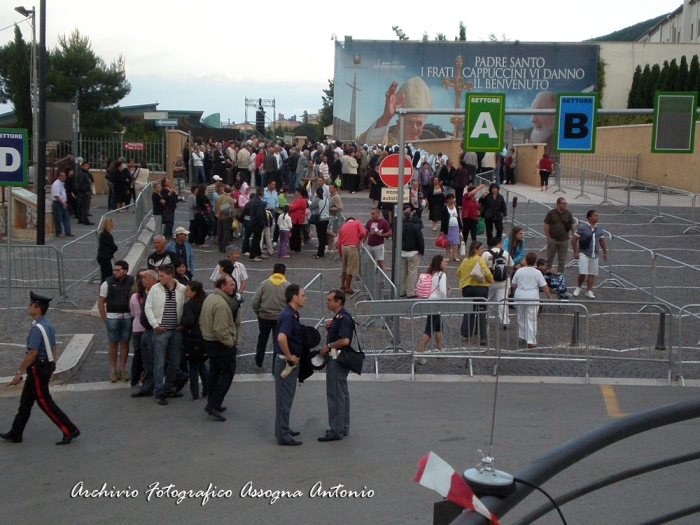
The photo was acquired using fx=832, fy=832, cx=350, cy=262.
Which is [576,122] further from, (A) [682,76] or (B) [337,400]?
(A) [682,76]

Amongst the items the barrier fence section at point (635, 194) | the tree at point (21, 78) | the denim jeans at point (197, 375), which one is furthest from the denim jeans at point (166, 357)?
the tree at point (21, 78)

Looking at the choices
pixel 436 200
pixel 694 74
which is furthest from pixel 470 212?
pixel 694 74

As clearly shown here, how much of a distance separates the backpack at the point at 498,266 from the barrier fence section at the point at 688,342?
2866mm

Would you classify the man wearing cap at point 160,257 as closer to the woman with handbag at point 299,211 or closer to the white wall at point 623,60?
the woman with handbag at point 299,211

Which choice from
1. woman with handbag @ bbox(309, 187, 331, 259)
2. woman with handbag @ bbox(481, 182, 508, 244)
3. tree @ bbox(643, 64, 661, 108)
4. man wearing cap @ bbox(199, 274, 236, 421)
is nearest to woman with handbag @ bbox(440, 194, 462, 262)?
woman with handbag @ bbox(481, 182, 508, 244)

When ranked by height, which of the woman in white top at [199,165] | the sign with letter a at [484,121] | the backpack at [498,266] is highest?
the sign with letter a at [484,121]

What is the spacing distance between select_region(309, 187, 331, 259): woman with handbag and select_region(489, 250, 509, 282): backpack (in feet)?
23.8

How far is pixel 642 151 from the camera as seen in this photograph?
3619cm

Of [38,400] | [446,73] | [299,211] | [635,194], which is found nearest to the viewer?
[38,400]

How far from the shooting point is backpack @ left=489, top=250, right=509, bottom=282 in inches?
544

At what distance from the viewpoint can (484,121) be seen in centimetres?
1238

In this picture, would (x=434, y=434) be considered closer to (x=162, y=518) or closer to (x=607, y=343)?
A: (x=162, y=518)

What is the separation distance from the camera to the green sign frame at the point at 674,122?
13430mm

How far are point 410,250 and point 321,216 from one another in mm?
4538
